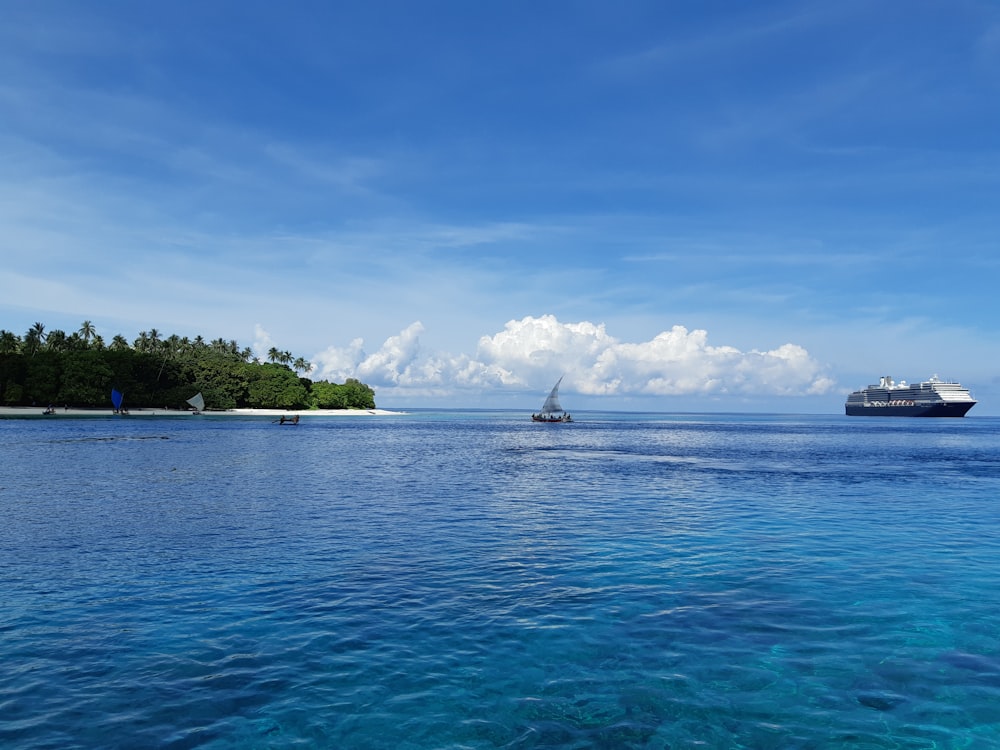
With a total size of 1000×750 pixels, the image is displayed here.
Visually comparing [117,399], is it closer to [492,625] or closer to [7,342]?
[7,342]

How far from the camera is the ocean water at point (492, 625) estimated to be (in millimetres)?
12109

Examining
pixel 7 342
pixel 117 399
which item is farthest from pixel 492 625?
pixel 7 342

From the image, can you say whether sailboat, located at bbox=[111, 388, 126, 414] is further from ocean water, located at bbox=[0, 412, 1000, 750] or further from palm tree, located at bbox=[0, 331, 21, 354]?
ocean water, located at bbox=[0, 412, 1000, 750]

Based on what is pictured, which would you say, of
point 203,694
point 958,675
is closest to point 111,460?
point 203,694

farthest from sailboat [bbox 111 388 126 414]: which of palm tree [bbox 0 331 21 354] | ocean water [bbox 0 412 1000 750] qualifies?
ocean water [bbox 0 412 1000 750]

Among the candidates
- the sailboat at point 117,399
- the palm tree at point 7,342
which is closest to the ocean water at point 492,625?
the sailboat at point 117,399

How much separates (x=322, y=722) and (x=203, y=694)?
2852 millimetres

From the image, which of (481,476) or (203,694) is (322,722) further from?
(481,476)

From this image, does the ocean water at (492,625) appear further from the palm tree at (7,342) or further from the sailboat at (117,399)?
the palm tree at (7,342)

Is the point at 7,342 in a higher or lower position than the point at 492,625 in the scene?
higher

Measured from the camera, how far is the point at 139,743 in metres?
11.2

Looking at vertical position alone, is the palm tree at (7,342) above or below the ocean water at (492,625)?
above

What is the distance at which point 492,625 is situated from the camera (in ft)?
57.3

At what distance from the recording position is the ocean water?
12.1 meters
